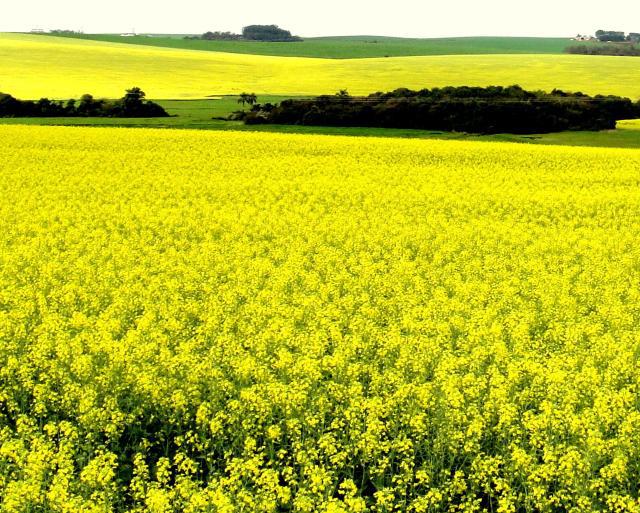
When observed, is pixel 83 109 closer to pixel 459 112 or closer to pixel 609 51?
pixel 459 112

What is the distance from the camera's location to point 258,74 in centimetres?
9344

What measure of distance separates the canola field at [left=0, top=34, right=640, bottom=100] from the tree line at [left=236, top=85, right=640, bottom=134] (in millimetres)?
19859

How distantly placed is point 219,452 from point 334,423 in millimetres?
1265

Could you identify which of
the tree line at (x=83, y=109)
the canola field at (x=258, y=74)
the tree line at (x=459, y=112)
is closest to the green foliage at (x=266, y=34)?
the canola field at (x=258, y=74)

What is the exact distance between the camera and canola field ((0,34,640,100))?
74.1 metres

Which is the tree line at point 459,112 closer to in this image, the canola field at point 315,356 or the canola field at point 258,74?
the canola field at point 258,74

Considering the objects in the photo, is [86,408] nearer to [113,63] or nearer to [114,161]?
[114,161]

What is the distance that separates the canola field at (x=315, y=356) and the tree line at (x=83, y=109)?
3526 cm

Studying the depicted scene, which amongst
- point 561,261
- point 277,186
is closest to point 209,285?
point 561,261

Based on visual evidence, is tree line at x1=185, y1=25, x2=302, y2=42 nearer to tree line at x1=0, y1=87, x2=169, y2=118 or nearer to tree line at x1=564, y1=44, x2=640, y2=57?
tree line at x1=564, y1=44, x2=640, y2=57

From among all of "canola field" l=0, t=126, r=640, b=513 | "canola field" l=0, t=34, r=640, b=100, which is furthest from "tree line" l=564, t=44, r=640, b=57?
A: "canola field" l=0, t=126, r=640, b=513

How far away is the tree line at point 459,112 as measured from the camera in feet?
161

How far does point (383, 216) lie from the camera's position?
19.3 metres

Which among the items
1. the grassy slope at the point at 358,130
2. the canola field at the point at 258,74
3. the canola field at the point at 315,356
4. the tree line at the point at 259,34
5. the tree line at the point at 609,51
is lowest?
the canola field at the point at 315,356
